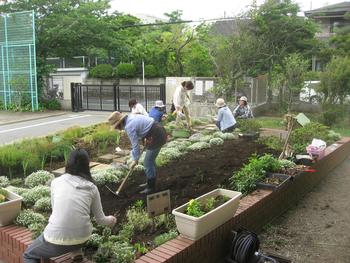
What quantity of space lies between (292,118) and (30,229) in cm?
480

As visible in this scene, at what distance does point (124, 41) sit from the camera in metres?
21.0

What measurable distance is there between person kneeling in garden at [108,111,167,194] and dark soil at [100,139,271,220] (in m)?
0.37

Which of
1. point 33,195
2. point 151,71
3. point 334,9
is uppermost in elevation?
point 334,9

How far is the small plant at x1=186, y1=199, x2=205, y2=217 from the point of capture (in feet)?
12.4

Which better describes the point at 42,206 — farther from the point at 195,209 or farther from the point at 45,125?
the point at 45,125

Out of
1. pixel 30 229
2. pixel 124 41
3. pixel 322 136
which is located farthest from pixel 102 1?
pixel 30 229

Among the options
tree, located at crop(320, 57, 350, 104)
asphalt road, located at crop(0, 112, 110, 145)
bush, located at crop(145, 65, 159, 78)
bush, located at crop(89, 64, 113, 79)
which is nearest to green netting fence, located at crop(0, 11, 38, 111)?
asphalt road, located at crop(0, 112, 110, 145)

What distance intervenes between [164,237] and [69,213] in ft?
3.75

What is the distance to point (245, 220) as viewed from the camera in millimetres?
4555

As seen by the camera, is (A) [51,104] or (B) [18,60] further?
(A) [51,104]

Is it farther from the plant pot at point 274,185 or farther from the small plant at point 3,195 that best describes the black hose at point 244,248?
the small plant at point 3,195

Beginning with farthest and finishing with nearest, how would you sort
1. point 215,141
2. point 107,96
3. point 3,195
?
point 107,96 → point 215,141 → point 3,195

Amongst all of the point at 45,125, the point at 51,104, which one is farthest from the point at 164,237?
the point at 51,104

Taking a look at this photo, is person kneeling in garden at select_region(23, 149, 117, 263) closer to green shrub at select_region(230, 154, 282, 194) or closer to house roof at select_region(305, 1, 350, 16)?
green shrub at select_region(230, 154, 282, 194)
